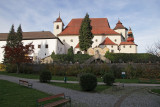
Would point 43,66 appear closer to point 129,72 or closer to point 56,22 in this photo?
point 129,72

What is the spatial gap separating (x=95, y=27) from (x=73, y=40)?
10461 mm

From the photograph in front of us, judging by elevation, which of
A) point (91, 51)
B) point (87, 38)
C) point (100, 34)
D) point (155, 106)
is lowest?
point (155, 106)

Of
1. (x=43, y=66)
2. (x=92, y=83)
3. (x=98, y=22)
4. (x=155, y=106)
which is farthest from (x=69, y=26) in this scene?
(x=155, y=106)

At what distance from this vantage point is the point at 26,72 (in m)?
31.0

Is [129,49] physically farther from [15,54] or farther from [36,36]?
[15,54]

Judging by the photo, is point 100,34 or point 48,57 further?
point 100,34

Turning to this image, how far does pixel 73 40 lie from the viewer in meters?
56.2

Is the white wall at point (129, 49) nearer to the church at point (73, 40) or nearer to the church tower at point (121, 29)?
the church at point (73, 40)

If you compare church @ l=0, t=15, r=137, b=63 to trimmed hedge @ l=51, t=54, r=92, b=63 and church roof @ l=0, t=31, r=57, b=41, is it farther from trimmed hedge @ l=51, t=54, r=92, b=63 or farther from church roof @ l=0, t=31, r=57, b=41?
trimmed hedge @ l=51, t=54, r=92, b=63

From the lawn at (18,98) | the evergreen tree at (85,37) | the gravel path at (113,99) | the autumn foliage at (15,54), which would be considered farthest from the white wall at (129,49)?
the lawn at (18,98)

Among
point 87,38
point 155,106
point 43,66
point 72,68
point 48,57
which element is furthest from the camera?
point 48,57

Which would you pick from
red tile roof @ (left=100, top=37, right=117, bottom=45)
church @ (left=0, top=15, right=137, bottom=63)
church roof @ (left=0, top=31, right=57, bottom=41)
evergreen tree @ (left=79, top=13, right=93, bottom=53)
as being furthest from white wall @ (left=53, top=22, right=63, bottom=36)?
red tile roof @ (left=100, top=37, right=117, bottom=45)

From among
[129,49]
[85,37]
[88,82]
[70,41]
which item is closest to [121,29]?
[129,49]

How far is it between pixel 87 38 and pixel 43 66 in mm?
16754
